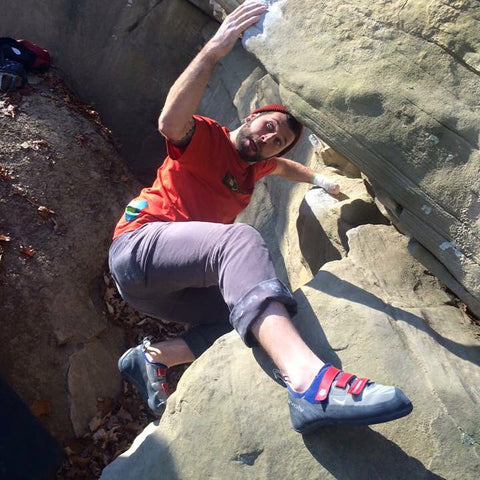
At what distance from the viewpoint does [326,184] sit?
4.43m

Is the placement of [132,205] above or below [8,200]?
above

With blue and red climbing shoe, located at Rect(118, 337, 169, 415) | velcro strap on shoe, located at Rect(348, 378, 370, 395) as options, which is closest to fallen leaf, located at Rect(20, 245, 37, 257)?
blue and red climbing shoe, located at Rect(118, 337, 169, 415)

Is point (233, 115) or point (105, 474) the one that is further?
point (233, 115)

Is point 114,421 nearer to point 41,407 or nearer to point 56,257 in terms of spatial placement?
point 41,407

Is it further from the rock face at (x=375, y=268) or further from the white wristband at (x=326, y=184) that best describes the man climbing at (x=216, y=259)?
the rock face at (x=375, y=268)

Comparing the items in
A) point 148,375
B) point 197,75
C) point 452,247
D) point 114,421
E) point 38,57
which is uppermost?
point 452,247

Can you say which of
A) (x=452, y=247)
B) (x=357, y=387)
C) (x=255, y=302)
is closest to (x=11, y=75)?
(x=255, y=302)

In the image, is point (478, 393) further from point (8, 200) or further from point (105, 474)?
point (8, 200)

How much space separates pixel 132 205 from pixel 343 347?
1519 millimetres

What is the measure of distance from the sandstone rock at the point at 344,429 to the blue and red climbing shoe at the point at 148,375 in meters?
0.53

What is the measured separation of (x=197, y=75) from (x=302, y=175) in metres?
1.42

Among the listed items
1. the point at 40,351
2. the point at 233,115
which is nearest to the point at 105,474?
the point at 40,351

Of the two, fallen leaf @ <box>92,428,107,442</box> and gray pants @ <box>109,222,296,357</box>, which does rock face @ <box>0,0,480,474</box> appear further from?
fallen leaf @ <box>92,428,107,442</box>

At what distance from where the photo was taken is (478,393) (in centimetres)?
298
